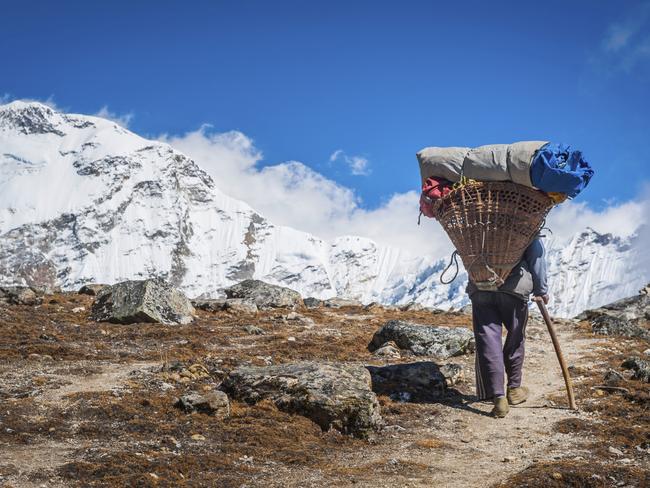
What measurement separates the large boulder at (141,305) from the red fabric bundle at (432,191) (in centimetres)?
950

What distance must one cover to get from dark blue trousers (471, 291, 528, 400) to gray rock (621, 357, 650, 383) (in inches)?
103

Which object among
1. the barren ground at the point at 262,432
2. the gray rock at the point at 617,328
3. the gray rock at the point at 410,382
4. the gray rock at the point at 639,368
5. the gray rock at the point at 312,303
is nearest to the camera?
the barren ground at the point at 262,432

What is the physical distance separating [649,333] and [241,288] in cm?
1341

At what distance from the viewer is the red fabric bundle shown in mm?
10505

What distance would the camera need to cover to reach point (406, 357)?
14.4 meters

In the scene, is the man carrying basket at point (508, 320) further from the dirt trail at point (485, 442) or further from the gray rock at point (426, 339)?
the gray rock at point (426, 339)

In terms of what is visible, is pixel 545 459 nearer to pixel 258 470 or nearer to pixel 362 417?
pixel 362 417

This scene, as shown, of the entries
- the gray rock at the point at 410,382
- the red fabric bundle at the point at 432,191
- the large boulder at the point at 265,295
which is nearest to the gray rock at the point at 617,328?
the gray rock at the point at 410,382

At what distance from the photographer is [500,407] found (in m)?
10.1

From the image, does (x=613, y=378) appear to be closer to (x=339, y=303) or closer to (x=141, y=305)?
(x=141, y=305)

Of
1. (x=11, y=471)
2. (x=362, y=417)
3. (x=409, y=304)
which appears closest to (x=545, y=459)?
(x=362, y=417)

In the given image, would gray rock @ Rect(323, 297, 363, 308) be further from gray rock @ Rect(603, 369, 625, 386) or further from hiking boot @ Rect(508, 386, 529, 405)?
hiking boot @ Rect(508, 386, 529, 405)

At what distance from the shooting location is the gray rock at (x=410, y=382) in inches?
439

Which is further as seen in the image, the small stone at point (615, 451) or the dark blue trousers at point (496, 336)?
the dark blue trousers at point (496, 336)
